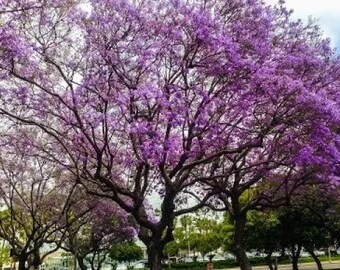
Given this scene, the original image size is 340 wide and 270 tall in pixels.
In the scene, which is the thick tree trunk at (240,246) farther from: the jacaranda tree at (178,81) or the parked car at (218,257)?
the parked car at (218,257)

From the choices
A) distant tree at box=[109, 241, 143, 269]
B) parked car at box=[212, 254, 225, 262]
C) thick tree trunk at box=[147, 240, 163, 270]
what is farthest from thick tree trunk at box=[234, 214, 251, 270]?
parked car at box=[212, 254, 225, 262]

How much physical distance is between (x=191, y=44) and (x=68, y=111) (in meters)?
4.48

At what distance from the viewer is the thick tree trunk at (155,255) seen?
17016 millimetres

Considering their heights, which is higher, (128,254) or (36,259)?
(128,254)

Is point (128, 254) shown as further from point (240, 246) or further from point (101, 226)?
point (240, 246)

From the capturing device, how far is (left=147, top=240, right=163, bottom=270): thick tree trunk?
1702cm

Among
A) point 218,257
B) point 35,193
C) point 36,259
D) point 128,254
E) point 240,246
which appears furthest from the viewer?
point 218,257

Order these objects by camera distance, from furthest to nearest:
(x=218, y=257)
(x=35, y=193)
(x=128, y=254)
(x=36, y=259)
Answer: (x=218, y=257), (x=128, y=254), (x=36, y=259), (x=35, y=193)

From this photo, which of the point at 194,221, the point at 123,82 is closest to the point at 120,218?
the point at 123,82

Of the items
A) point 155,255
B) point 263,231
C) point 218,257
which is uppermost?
point 218,257

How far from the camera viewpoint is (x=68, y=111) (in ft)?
56.7

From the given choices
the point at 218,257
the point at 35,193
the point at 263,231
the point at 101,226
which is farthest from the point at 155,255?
the point at 218,257

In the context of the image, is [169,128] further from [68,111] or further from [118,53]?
[68,111]

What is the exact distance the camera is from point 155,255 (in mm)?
17156
